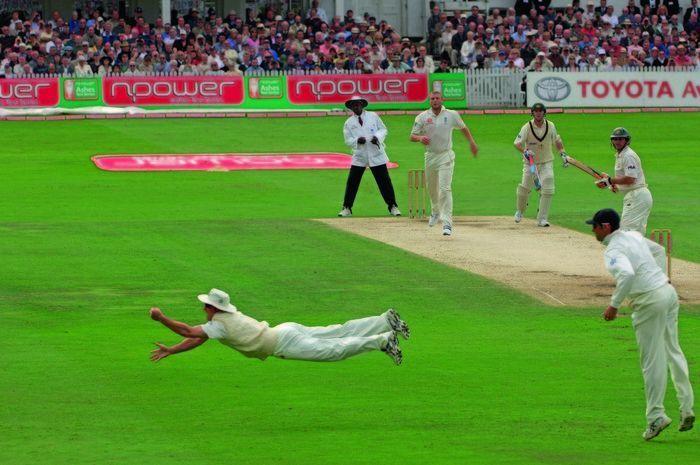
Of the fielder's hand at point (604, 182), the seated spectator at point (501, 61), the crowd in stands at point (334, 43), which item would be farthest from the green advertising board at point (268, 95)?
the fielder's hand at point (604, 182)

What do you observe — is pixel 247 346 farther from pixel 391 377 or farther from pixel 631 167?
pixel 631 167

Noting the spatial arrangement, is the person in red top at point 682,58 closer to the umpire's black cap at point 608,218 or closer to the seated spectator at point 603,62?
the seated spectator at point 603,62

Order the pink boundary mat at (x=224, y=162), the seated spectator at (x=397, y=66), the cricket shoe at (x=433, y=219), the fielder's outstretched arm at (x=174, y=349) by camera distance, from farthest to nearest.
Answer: the seated spectator at (x=397, y=66) → the pink boundary mat at (x=224, y=162) → the cricket shoe at (x=433, y=219) → the fielder's outstretched arm at (x=174, y=349)

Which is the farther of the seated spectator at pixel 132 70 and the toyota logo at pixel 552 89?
the toyota logo at pixel 552 89

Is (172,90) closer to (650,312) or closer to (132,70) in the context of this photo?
(132,70)

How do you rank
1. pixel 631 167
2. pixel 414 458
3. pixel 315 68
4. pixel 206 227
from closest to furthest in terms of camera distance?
pixel 414 458 < pixel 631 167 < pixel 206 227 < pixel 315 68

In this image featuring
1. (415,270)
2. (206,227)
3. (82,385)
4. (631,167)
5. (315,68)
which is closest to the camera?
(82,385)

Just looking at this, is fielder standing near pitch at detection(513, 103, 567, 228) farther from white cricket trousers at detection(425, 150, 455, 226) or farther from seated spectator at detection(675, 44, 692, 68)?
seated spectator at detection(675, 44, 692, 68)

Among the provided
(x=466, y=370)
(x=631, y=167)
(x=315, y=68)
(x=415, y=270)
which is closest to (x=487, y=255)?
(x=415, y=270)
